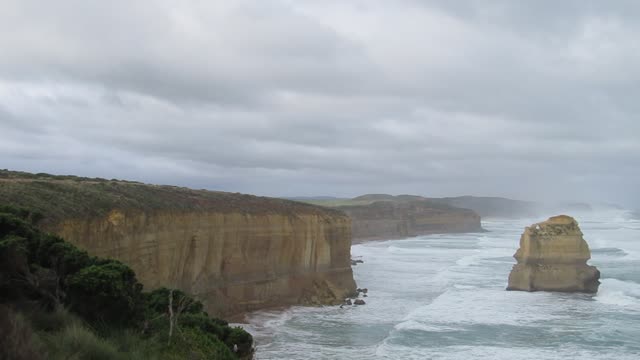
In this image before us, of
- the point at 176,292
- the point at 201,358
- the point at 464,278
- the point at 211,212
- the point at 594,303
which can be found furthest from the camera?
the point at 464,278

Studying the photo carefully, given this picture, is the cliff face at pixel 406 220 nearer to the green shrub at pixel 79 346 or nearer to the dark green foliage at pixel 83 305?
the dark green foliage at pixel 83 305

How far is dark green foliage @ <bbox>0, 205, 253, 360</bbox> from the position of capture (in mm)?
9195

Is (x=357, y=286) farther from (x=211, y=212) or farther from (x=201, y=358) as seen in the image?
(x=201, y=358)

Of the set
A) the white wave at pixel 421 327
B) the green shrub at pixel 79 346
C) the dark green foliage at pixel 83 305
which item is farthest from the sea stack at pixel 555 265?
the green shrub at pixel 79 346

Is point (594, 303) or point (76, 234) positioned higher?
point (76, 234)

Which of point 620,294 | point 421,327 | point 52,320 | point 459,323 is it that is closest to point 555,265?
point 620,294

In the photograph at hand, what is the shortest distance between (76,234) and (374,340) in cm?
1266

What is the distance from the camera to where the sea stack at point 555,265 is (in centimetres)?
3900

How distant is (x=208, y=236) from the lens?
3228 centimetres

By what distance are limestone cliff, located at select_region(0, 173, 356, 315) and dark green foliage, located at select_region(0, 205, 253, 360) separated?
318 inches

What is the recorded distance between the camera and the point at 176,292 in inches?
681

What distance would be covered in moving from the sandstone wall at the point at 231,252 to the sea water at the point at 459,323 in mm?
2112

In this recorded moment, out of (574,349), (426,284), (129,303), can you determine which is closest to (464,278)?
(426,284)

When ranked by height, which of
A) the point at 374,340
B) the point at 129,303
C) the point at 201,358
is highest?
the point at 129,303
